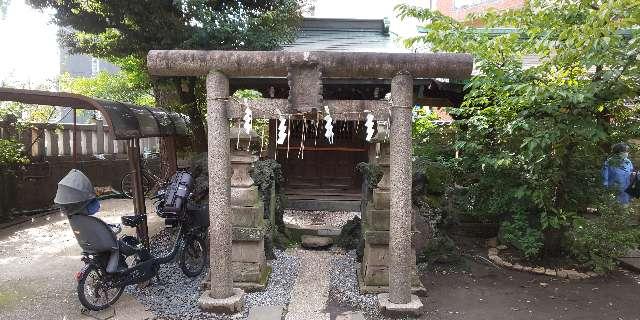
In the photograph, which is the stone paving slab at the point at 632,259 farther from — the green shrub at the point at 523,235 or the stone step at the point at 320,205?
the stone step at the point at 320,205

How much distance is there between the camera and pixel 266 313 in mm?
5566

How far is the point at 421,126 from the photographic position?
A: 11.8 metres

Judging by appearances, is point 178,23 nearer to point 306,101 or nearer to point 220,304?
point 306,101

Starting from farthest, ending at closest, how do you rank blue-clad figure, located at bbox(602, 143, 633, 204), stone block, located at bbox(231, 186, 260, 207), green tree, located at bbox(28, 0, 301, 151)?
green tree, located at bbox(28, 0, 301, 151)
blue-clad figure, located at bbox(602, 143, 633, 204)
stone block, located at bbox(231, 186, 260, 207)

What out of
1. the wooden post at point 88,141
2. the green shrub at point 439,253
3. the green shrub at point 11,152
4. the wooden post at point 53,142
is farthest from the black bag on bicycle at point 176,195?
the wooden post at point 88,141

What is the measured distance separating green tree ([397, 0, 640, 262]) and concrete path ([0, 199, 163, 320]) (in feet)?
19.7

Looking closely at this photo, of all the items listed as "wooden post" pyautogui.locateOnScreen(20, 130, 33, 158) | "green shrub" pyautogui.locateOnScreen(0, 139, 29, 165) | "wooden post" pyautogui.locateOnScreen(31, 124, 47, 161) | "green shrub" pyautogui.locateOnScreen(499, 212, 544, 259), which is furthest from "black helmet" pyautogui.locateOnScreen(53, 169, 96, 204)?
"wooden post" pyautogui.locateOnScreen(20, 130, 33, 158)

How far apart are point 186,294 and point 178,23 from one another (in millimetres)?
5142

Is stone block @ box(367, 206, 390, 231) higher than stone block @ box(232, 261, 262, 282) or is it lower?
higher

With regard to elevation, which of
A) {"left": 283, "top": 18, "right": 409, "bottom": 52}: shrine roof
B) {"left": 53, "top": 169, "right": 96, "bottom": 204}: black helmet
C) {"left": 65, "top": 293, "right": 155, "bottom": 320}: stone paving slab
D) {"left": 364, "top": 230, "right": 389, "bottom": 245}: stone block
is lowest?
{"left": 65, "top": 293, "right": 155, "bottom": 320}: stone paving slab

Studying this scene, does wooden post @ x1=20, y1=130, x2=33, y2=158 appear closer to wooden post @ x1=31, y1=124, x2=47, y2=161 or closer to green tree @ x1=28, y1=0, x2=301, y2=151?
wooden post @ x1=31, y1=124, x2=47, y2=161

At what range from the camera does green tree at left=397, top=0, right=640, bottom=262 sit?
559 cm

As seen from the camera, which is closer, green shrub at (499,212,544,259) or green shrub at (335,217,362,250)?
green shrub at (499,212,544,259)

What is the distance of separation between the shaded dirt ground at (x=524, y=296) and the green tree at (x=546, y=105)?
2.51ft
